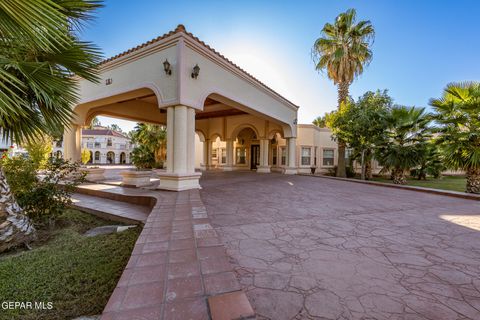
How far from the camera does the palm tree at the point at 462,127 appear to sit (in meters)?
7.96

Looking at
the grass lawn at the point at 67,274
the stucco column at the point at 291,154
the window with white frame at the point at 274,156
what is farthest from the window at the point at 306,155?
the grass lawn at the point at 67,274

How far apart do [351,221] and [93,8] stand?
6.31 meters

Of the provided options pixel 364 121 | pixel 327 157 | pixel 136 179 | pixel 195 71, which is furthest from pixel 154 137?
pixel 364 121

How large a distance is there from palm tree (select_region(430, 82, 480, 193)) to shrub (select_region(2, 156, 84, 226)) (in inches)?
521

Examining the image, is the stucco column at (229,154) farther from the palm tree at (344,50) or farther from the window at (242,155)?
the palm tree at (344,50)

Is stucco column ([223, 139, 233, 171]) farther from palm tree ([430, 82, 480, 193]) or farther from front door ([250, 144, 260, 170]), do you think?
palm tree ([430, 82, 480, 193])

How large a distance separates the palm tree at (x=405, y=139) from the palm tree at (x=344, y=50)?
365cm

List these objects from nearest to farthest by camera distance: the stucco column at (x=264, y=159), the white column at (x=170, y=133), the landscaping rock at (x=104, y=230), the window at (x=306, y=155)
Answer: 1. the landscaping rock at (x=104, y=230)
2. the white column at (x=170, y=133)
3. the stucco column at (x=264, y=159)
4. the window at (x=306, y=155)

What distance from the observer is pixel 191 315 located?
1.39 meters

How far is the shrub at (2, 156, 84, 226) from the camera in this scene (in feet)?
15.7

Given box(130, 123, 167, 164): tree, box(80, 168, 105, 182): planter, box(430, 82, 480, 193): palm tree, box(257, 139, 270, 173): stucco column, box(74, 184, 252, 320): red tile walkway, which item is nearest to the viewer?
box(74, 184, 252, 320): red tile walkway

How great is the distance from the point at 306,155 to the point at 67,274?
18.8 m

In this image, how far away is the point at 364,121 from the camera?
1250cm

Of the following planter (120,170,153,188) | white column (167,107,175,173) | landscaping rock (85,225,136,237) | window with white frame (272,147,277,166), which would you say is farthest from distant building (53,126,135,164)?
landscaping rock (85,225,136,237)
